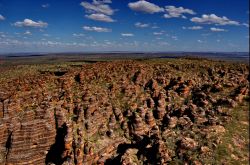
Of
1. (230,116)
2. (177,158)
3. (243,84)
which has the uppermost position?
(243,84)

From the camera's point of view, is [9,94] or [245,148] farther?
[9,94]

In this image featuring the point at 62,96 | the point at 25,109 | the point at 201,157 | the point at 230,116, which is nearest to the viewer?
the point at 201,157

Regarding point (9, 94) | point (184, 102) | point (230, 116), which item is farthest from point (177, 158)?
point (9, 94)

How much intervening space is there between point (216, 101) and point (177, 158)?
72.6 feet

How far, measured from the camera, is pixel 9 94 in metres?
68.7

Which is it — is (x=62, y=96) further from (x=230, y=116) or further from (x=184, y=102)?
(x=230, y=116)

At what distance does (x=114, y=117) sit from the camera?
6962 centimetres

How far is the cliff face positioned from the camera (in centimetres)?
5497

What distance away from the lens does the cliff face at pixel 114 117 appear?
5497cm

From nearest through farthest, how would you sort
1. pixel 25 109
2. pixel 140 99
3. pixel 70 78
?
pixel 25 109, pixel 140 99, pixel 70 78

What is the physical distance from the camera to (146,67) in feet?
318

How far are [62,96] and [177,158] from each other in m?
34.5

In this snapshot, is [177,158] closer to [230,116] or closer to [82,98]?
[230,116]

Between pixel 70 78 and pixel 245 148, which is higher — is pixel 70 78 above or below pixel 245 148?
above
